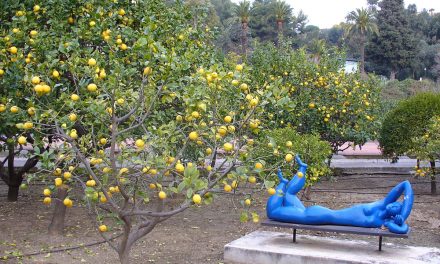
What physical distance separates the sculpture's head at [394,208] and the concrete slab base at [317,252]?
456 millimetres

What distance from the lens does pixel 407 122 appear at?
11109 mm

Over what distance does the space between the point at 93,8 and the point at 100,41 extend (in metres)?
0.43

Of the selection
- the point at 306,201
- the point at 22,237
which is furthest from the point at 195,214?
the point at 22,237

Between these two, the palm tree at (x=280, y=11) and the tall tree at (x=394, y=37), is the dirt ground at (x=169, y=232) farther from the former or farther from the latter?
the tall tree at (x=394, y=37)

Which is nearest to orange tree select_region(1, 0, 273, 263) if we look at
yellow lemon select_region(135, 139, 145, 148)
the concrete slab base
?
yellow lemon select_region(135, 139, 145, 148)

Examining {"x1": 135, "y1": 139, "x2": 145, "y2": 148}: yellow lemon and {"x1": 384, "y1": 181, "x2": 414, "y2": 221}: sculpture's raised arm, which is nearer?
{"x1": 135, "y1": 139, "x2": 145, "y2": 148}: yellow lemon

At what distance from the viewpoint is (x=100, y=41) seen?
6.24 meters

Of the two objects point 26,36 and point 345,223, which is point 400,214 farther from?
point 26,36

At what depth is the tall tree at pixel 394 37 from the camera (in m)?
45.0

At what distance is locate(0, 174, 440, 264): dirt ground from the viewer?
6.22 meters

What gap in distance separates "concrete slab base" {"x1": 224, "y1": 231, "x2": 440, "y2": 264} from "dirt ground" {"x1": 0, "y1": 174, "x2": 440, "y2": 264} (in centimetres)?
42

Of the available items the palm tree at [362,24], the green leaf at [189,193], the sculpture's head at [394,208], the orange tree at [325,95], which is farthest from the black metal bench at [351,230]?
the palm tree at [362,24]

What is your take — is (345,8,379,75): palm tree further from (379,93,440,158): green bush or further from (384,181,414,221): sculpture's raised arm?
(384,181,414,221): sculpture's raised arm

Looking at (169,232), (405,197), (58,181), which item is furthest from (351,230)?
(58,181)
